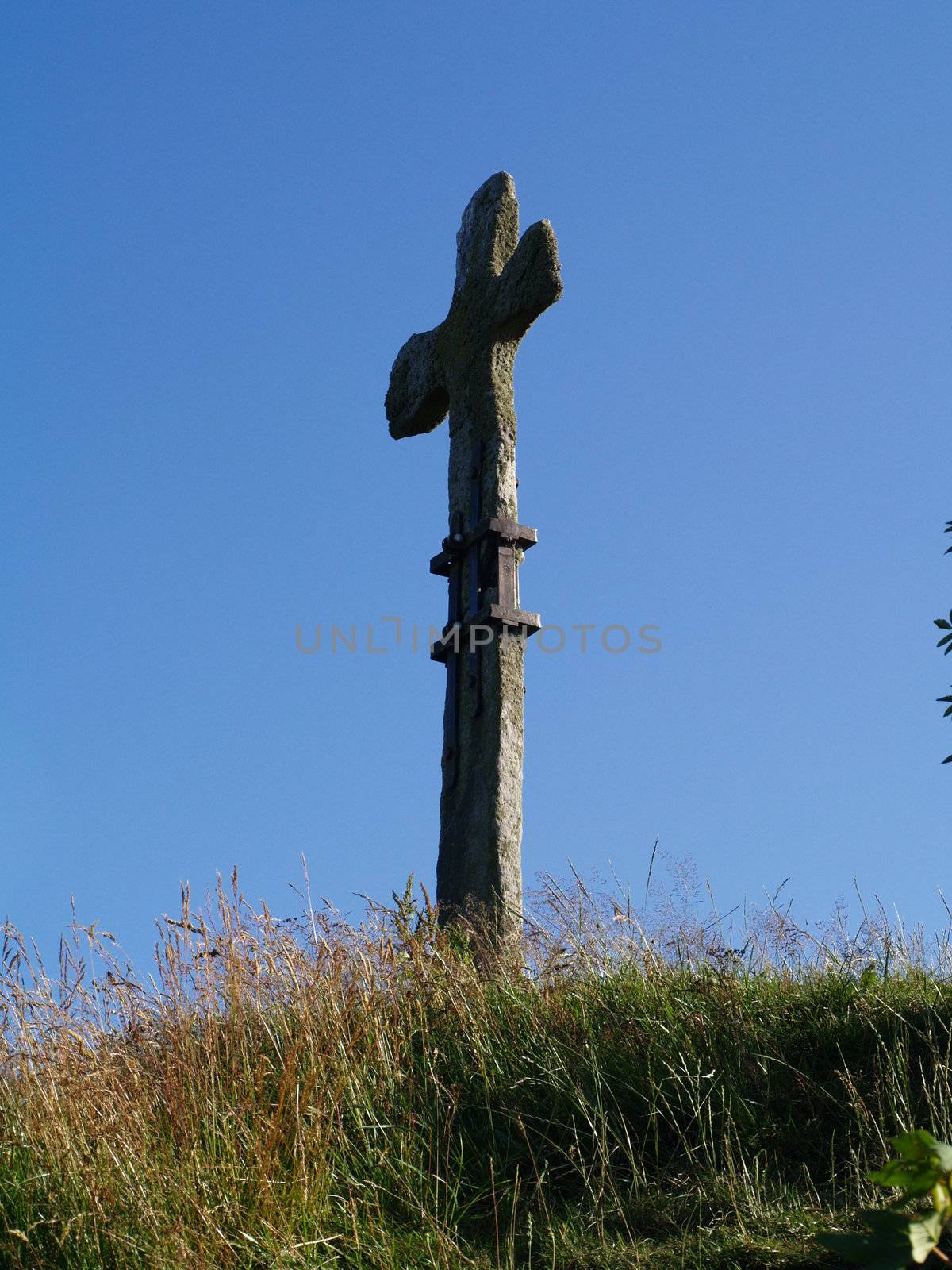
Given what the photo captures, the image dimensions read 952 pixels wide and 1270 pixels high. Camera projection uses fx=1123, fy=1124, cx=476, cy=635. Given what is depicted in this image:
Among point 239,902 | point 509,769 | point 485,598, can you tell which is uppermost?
point 485,598

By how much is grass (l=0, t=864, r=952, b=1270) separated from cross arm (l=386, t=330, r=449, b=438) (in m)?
3.95

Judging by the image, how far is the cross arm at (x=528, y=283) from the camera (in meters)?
6.40

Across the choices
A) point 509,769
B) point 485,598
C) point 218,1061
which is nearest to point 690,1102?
point 218,1061

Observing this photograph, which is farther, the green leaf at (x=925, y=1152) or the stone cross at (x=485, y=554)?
the stone cross at (x=485, y=554)

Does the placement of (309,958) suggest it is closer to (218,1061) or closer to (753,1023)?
(218,1061)

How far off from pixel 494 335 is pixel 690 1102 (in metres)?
4.64

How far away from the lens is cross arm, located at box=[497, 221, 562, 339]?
252 inches

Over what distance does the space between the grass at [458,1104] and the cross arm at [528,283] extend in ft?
12.0

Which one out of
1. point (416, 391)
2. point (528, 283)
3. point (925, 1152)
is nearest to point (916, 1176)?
point (925, 1152)

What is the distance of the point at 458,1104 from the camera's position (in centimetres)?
381

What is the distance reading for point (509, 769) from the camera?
19.3ft

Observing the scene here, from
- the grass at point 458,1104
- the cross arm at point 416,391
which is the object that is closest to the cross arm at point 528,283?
the cross arm at point 416,391

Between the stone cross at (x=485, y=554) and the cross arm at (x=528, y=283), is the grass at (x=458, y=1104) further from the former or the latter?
the cross arm at (x=528, y=283)

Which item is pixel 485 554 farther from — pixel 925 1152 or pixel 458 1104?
pixel 925 1152
